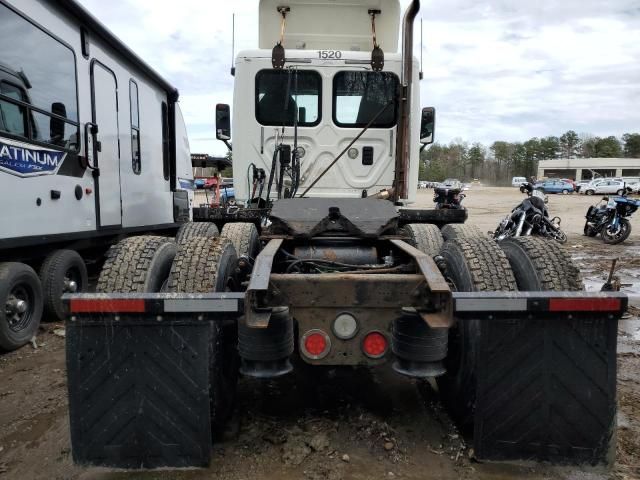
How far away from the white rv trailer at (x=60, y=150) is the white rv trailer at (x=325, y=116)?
191 cm

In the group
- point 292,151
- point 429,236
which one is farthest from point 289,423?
point 292,151

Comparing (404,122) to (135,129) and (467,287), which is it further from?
(135,129)

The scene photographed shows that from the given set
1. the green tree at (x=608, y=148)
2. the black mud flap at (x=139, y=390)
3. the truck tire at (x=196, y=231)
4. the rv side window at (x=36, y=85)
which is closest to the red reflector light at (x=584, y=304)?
the black mud flap at (x=139, y=390)

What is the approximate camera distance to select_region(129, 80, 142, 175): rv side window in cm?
747

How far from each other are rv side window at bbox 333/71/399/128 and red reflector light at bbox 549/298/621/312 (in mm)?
3502

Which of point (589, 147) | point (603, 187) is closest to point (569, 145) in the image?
point (589, 147)

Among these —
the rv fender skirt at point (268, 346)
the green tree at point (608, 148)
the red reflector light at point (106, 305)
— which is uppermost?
the green tree at point (608, 148)

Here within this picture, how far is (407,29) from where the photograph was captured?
4.30m

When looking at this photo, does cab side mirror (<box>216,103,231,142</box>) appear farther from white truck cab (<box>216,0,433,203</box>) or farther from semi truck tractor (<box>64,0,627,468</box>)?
semi truck tractor (<box>64,0,627,468</box>)

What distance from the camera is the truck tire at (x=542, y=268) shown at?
275 cm

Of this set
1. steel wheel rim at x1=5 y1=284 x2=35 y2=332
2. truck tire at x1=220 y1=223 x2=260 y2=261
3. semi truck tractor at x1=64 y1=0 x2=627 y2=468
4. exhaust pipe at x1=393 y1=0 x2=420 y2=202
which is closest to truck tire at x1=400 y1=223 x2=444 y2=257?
exhaust pipe at x1=393 y1=0 x2=420 y2=202

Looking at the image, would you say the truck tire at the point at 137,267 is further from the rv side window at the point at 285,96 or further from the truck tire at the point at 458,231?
the rv side window at the point at 285,96

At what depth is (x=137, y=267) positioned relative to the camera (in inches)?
110

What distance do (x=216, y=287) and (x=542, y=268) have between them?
71.1 inches
